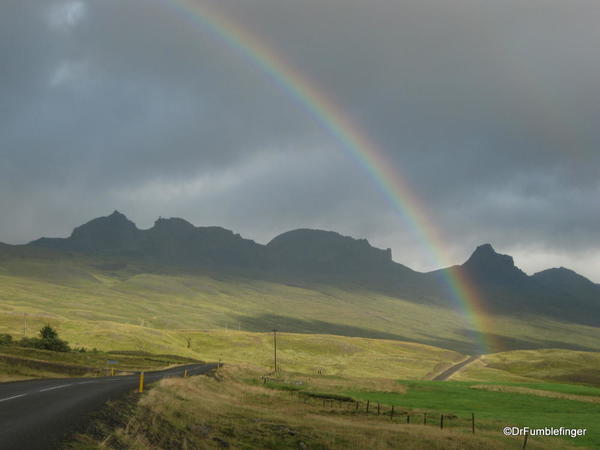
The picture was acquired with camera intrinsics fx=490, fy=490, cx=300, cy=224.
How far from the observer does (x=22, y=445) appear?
1603 cm

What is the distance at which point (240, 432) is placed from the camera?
2755cm

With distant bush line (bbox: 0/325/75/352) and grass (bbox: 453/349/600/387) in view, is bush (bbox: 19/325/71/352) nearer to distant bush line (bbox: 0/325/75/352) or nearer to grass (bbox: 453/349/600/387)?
distant bush line (bbox: 0/325/75/352)

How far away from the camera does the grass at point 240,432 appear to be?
21469mm

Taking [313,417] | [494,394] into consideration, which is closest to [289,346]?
[494,394]

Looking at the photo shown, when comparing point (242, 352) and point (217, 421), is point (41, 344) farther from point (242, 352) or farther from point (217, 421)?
point (242, 352)

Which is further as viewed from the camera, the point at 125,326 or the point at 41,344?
the point at 125,326

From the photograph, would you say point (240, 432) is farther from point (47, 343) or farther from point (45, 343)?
point (45, 343)

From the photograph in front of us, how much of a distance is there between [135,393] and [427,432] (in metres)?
19.7

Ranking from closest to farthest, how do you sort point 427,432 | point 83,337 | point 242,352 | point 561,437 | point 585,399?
point 427,432
point 561,437
point 585,399
point 83,337
point 242,352

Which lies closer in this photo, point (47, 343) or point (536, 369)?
point (47, 343)

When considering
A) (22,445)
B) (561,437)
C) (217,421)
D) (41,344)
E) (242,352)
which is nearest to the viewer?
(22,445)

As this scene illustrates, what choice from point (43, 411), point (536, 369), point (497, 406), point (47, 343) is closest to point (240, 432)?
point (43, 411)

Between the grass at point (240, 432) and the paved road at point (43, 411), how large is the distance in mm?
1493

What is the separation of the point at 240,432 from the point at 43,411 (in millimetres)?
10274
